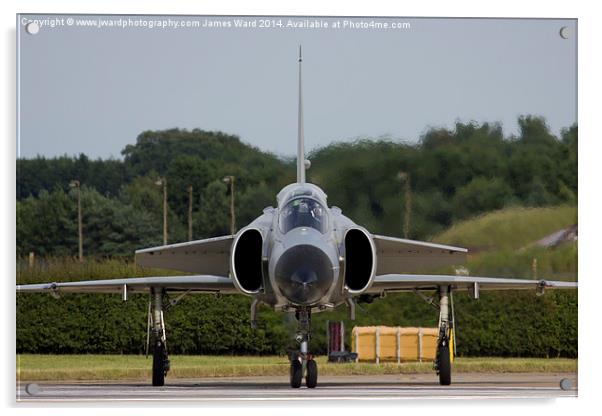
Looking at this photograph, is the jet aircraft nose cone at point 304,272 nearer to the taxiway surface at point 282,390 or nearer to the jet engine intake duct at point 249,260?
the jet engine intake duct at point 249,260

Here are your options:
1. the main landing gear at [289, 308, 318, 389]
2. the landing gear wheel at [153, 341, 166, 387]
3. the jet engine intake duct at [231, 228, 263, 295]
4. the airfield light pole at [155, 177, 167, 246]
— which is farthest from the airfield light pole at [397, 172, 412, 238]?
the landing gear wheel at [153, 341, 166, 387]

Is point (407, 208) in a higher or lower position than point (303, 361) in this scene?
higher

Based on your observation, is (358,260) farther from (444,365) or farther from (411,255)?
(444,365)

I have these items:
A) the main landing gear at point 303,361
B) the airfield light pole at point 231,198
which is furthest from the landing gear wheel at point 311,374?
the airfield light pole at point 231,198

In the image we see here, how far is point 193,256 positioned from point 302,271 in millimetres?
2620

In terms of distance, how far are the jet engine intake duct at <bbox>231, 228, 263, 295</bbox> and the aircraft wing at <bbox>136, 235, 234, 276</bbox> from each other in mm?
612

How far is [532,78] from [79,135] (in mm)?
4724

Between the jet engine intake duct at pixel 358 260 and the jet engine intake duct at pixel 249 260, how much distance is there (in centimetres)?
93

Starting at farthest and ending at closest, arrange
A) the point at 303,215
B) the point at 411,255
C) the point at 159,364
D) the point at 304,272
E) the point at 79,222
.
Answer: the point at 159,364, the point at 79,222, the point at 411,255, the point at 303,215, the point at 304,272

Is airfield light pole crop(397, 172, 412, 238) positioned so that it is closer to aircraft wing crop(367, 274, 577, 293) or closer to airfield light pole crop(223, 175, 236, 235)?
aircraft wing crop(367, 274, 577, 293)

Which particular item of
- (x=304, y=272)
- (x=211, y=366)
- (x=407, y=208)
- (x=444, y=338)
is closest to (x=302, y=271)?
(x=304, y=272)

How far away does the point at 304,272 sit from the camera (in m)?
14.0
